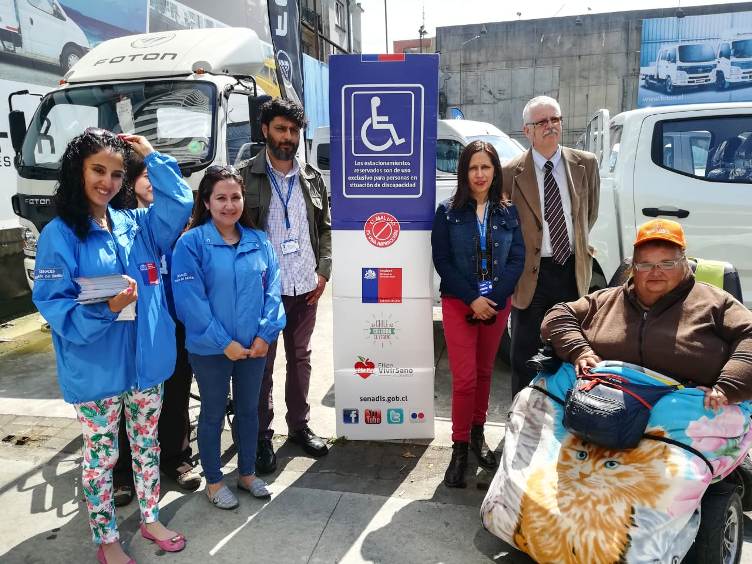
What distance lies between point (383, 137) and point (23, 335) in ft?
15.6

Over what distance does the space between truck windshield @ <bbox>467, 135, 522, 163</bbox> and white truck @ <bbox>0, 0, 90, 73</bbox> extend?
5.56 m

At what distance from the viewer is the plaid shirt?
325 centimetres

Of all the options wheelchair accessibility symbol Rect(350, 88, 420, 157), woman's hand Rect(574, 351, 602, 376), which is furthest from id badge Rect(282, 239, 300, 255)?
A: woman's hand Rect(574, 351, 602, 376)

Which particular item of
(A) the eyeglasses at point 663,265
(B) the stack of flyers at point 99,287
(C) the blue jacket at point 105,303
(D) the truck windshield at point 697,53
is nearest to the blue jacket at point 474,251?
(A) the eyeglasses at point 663,265

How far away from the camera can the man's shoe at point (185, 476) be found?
10.1 ft

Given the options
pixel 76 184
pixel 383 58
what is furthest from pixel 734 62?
pixel 76 184

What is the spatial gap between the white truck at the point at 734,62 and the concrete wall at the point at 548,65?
1.25m

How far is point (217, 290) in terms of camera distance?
2.68 meters

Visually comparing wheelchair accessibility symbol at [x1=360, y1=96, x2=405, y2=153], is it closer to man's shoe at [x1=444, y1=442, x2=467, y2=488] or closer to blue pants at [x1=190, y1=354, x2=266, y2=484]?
blue pants at [x1=190, y1=354, x2=266, y2=484]

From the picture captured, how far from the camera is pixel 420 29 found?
32781 millimetres

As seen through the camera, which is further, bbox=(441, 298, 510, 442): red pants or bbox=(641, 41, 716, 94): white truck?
bbox=(641, 41, 716, 94): white truck

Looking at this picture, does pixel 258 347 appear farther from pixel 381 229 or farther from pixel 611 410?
pixel 611 410

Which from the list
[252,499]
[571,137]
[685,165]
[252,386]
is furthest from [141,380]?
[571,137]

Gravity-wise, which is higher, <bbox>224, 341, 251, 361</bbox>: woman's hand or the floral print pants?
<bbox>224, 341, 251, 361</bbox>: woman's hand
